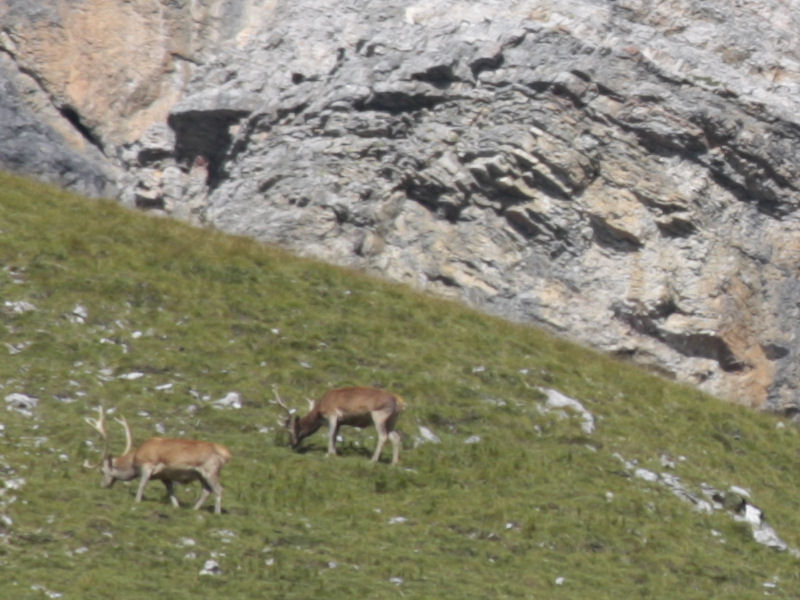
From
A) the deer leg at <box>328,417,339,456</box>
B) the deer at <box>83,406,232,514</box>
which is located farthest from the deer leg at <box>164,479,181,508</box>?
the deer leg at <box>328,417,339,456</box>

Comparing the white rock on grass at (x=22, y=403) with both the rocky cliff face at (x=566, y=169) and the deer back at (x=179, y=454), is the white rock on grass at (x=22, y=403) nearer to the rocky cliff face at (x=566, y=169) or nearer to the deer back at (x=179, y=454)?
the deer back at (x=179, y=454)

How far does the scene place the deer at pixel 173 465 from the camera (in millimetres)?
20672

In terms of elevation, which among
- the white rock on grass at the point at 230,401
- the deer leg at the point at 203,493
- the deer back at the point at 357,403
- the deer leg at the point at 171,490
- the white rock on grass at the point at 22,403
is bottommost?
the white rock on grass at the point at 22,403

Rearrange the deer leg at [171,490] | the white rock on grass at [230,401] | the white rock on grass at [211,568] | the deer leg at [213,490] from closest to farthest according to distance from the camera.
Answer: the white rock on grass at [211,568]
the deer leg at [213,490]
the deer leg at [171,490]
the white rock on grass at [230,401]

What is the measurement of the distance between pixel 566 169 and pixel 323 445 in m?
17.2

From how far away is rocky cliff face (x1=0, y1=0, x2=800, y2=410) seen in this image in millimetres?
40125

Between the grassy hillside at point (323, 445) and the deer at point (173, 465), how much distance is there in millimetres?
293

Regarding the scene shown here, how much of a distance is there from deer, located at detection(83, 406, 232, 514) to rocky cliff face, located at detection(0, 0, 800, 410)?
20082 millimetres

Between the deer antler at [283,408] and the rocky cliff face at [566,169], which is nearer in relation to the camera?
the deer antler at [283,408]

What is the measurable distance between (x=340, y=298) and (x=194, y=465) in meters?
13.4

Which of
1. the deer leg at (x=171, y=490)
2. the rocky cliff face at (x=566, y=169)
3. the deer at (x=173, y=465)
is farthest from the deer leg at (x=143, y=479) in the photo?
the rocky cliff face at (x=566, y=169)

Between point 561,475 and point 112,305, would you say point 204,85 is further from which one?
point 561,475

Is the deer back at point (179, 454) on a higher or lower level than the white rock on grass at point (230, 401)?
higher

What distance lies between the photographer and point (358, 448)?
997 inches
